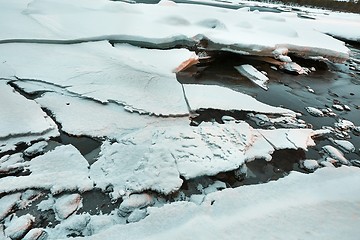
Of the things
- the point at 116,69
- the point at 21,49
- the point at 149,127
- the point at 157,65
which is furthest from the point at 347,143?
the point at 21,49

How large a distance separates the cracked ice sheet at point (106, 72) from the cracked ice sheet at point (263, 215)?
1.32 metres

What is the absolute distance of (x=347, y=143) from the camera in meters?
2.81

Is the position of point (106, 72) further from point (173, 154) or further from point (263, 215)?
point (263, 215)

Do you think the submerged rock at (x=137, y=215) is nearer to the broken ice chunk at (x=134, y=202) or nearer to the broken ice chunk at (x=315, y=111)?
the broken ice chunk at (x=134, y=202)

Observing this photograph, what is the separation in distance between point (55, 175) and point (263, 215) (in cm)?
154

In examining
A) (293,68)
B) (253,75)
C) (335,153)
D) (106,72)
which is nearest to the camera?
(335,153)

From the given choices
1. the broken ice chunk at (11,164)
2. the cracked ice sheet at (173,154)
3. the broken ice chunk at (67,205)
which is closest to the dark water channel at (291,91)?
the cracked ice sheet at (173,154)

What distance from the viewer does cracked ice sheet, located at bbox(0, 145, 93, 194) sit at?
1.84 m

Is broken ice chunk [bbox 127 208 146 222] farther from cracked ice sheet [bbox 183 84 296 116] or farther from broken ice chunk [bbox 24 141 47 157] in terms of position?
cracked ice sheet [bbox 183 84 296 116]

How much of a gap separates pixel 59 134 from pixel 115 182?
2.93ft

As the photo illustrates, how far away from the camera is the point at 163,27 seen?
16.9 feet

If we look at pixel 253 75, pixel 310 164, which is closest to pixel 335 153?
pixel 310 164

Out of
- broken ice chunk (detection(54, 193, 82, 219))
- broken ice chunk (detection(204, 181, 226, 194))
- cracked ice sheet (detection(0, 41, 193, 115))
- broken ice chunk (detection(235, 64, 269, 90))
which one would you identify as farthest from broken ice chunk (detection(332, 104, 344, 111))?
broken ice chunk (detection(54, 193, 82, 219))

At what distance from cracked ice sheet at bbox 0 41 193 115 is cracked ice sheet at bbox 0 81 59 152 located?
53 centimetres
